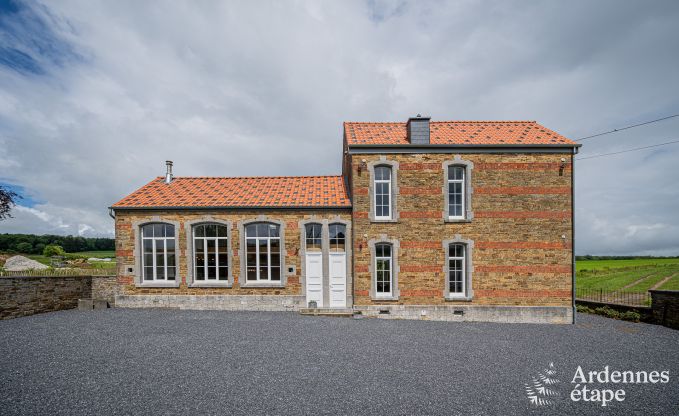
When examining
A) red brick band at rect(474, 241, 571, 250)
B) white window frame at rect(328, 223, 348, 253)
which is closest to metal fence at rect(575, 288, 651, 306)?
red brick band at rect(474, 241, 571, 250)

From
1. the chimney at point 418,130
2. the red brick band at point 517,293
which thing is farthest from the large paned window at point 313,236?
the red brick band at point 517,293

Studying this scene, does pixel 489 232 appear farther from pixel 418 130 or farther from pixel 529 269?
pixel 418 130

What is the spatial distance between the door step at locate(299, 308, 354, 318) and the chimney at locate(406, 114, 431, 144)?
26.2ft

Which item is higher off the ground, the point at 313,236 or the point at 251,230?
the point at 251,230

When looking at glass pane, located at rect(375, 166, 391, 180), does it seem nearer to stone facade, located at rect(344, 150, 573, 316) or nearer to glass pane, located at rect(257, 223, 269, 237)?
stone facade, located at rect(344, 150, 573, 316)

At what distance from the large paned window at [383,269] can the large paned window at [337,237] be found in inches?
62.8

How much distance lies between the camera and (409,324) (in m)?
11.6

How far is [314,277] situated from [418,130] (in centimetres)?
822

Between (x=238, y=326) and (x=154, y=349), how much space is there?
9.35 feet

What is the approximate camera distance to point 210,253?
13680 millimetres

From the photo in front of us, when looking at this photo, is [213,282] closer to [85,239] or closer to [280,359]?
[280,359]

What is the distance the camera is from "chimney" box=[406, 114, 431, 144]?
13.1 metres

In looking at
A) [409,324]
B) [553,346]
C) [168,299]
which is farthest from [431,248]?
[168,299]

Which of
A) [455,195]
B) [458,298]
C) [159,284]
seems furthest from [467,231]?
[159,284]
